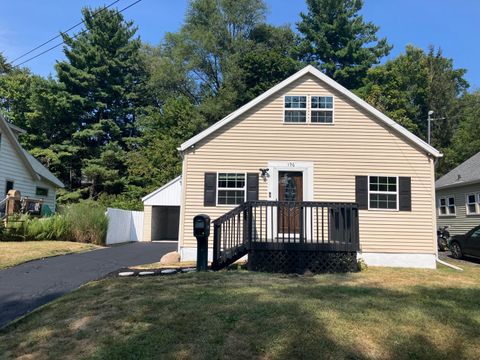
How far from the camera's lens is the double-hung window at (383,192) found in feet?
36.9

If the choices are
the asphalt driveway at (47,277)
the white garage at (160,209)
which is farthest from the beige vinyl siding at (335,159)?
the white garage at (160,209)

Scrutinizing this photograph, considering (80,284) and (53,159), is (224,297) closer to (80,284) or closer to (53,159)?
(80,284)

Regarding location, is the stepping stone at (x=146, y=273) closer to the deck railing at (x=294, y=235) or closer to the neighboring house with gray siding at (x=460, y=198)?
the deck railing at (x=294, y=235)

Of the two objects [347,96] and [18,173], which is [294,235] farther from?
[18,173]

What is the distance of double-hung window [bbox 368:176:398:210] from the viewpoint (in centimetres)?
1124

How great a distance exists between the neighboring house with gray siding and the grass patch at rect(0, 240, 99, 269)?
696 inches

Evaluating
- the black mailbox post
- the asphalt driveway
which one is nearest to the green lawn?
the asphalt driveway

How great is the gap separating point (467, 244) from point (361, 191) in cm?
568

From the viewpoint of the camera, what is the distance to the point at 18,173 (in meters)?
19.8

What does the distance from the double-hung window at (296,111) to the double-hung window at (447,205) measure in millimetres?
13947

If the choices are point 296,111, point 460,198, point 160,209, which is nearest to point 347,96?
point 296,111

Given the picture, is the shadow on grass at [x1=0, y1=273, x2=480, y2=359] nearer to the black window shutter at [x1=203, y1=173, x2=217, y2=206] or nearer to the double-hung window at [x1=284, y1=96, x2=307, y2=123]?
the black window shutter at [x1=203, y1=173, x2=217, y2=206]

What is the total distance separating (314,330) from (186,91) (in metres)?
34.1

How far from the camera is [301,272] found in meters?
8.96
